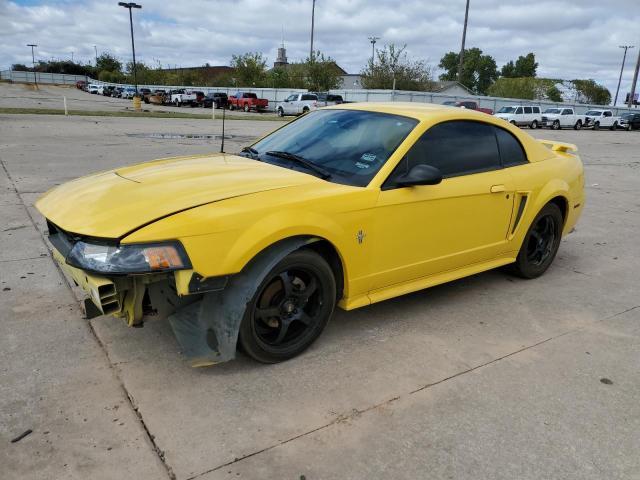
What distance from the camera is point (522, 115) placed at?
1396 inches

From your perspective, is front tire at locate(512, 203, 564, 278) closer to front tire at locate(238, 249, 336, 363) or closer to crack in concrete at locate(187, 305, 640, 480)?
crack in concrete at locate(187, 305, 640, 480)

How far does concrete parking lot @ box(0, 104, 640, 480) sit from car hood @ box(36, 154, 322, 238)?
2.81 ft

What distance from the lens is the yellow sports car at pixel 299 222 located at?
8.63 feet

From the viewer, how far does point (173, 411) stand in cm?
259

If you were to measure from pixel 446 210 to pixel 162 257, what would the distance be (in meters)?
2.05

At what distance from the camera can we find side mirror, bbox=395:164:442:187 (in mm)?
3242

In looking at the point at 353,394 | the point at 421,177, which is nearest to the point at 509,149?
the point at 421,177

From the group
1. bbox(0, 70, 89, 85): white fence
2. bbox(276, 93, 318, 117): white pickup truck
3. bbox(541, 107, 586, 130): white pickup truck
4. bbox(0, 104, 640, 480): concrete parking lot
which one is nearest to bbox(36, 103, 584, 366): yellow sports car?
bbox(0, 104, 640, 480): concrete parking lot

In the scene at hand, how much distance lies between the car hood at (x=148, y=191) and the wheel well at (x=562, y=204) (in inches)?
105

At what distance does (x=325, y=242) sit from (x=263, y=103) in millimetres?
44294

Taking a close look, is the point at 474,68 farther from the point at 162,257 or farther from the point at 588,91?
the point at 162,257

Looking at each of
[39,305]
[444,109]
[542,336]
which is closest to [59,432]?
[39,305]

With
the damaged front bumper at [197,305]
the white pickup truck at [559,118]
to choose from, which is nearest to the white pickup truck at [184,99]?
the white pickup truck at [559,118]

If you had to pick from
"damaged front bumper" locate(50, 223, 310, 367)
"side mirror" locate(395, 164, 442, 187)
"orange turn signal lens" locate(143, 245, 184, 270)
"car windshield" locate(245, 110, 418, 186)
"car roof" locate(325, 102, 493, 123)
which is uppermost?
"car roof" locate(325, 102, 493, 123)
